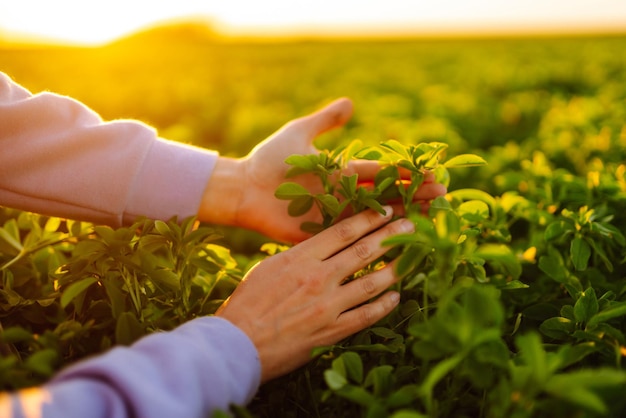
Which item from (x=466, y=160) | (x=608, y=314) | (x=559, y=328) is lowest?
(x=559, y=328)

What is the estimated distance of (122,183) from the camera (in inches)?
67.7

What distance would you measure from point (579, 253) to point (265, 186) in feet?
3.14

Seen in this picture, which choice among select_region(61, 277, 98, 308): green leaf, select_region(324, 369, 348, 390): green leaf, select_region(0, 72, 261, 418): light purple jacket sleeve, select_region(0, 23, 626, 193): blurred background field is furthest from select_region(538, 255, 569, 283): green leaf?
select_region(0, 23, 626, 193): blurred background field

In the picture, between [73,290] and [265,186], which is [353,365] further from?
[265,186]

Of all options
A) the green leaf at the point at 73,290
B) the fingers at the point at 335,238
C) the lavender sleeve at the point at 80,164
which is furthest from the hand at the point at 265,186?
the green leaf at the point at 73,290

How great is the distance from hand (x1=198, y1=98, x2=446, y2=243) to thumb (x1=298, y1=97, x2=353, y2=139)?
0.02 metres

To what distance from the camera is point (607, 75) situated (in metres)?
7.23

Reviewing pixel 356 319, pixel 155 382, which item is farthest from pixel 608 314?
pixel 155 382

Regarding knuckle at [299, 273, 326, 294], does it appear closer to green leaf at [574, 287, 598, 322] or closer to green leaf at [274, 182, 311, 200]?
green leaf at [274, 182, 311, 200]

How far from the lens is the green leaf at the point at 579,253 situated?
1.55 metres

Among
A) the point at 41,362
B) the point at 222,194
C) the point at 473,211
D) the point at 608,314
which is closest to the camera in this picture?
the point at 41,362

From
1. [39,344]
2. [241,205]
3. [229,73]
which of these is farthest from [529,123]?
[229,73]

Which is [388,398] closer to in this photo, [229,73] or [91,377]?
[91,377]

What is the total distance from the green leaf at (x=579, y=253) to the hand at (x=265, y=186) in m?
0.63
